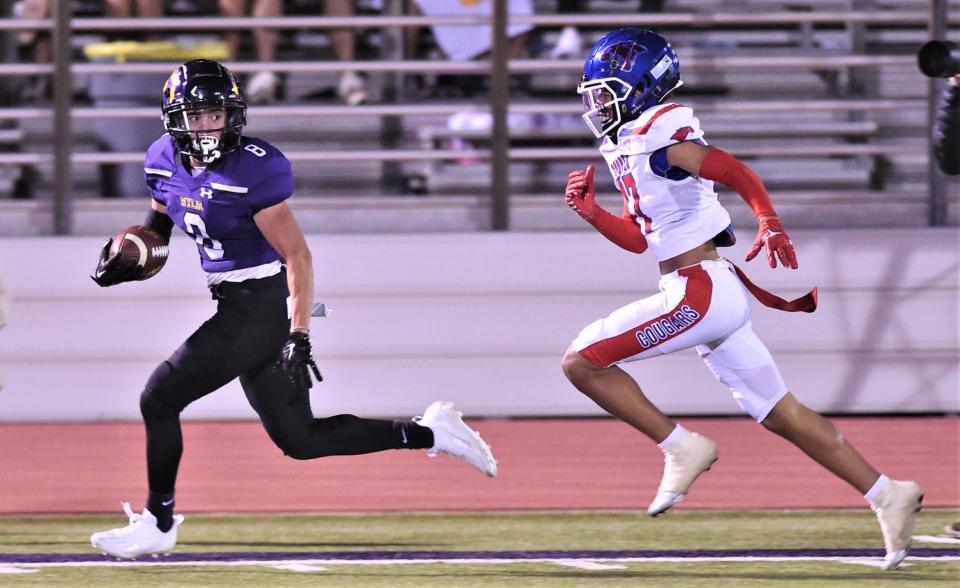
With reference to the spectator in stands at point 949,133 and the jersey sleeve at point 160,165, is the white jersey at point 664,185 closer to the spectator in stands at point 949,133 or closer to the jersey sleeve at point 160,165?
the spectator in stands at point 949,133

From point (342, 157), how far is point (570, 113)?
1.51 metres

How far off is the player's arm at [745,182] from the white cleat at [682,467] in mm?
691

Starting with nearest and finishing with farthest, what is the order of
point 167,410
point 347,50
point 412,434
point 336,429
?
point 167,410 → point 336,429 → point 412,434 → point 347,50

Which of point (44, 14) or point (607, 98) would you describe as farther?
point (44, 14)

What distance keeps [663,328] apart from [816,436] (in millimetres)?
626

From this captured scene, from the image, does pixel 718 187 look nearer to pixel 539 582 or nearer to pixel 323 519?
pixel 323 519

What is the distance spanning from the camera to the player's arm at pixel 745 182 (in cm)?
529

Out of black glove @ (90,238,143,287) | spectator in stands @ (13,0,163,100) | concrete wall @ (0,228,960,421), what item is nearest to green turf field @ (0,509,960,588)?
black glove @ (90,238,143,287)

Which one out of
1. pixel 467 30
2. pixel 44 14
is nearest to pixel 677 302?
pixel 467 30

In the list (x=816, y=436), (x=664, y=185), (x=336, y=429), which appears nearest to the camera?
(x=816, y=436)

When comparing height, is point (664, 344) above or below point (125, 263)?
below

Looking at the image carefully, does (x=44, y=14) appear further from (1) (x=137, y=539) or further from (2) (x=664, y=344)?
(2) (x=664, y=344)

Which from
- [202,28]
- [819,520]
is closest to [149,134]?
[202,28]

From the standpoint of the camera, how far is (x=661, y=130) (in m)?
5.60
